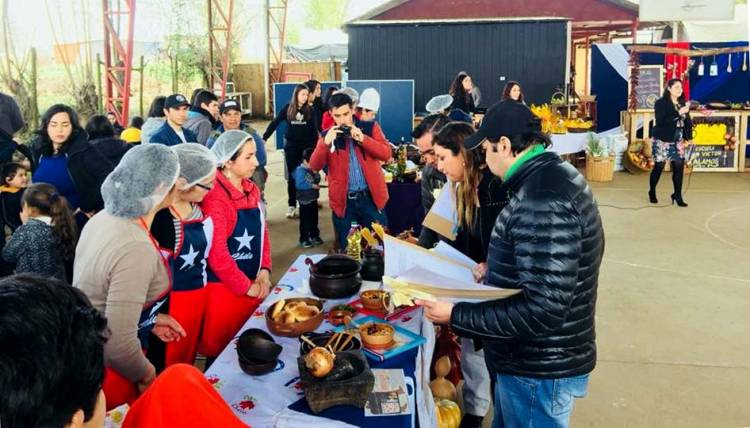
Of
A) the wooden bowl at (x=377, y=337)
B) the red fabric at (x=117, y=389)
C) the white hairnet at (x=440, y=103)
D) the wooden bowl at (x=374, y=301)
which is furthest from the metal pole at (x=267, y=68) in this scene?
the red fabric at (x=117, y=389)

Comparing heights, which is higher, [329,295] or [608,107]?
[608,107]

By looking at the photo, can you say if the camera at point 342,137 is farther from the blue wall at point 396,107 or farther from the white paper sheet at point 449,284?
the blue wall at point 396,107

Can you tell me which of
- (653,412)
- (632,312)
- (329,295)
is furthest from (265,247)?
(632,312)

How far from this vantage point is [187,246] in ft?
8.99

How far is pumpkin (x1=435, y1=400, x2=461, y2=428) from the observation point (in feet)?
9.24

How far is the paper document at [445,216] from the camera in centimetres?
300

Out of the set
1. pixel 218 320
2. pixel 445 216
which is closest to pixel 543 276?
pixel 445 216

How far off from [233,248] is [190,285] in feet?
1.03

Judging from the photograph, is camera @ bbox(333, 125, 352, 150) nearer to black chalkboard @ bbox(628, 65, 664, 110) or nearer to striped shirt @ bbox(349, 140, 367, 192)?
striped shirt @ bbox(349, 140, 367, 192)

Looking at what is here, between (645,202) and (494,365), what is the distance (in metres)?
6.75

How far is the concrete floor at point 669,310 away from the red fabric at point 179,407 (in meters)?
2.25

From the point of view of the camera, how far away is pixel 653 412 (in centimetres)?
329

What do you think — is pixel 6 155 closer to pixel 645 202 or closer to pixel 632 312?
pixel 632 312

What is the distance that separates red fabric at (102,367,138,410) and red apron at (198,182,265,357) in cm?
72
